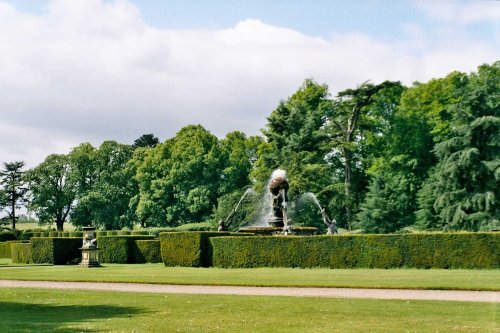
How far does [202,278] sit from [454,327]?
595 inches

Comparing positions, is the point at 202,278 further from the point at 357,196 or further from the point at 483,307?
the point at 357,196

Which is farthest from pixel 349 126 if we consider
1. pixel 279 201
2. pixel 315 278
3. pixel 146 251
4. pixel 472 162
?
pixel 315 278

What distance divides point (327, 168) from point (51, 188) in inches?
1626

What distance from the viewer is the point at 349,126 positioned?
63.9m

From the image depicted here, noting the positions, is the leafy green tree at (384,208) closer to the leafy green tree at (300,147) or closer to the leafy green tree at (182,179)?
the leafy green tree at (300,147)

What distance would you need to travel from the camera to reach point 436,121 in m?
59.0

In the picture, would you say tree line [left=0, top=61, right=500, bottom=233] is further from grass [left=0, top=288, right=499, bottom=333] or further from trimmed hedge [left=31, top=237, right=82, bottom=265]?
grass [left=0, top=288, right=499, bottom=333]

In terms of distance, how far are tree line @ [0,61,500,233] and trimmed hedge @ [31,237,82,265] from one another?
1880 centimetres

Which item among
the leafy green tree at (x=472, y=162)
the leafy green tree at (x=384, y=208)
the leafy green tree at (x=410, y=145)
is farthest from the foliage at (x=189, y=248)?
the leafy green tree at (x=410, y=145)

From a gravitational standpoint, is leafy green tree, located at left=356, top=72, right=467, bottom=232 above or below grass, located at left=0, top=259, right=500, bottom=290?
above

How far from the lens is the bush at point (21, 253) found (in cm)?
4697

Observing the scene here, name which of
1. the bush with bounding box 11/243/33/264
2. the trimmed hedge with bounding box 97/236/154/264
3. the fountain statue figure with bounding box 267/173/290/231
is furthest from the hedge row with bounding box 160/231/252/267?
the bush with bounding box 11/243/33/264

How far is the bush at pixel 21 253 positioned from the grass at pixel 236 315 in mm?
26791

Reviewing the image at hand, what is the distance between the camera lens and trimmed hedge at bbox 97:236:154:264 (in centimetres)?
4338
